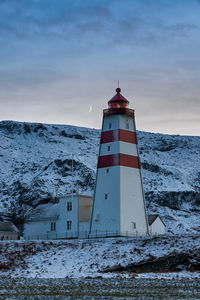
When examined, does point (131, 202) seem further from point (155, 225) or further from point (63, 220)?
point (155, 225)

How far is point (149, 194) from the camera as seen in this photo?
3861 inches

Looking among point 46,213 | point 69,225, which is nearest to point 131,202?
point 69,225

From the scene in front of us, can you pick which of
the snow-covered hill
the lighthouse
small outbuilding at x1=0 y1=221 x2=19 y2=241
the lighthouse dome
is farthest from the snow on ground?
the snow-covered hill

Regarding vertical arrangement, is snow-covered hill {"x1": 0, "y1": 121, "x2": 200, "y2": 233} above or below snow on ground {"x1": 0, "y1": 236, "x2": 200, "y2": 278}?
above

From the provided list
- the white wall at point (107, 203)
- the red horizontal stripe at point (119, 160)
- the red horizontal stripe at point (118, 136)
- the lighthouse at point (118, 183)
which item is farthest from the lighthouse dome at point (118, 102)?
the white wall at point (107, 203)

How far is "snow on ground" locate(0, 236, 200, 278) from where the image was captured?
37.1 m

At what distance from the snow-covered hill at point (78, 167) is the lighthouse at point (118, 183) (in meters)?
16.5

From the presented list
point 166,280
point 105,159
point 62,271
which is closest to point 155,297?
point 166,280

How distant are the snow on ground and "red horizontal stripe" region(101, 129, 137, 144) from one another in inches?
375

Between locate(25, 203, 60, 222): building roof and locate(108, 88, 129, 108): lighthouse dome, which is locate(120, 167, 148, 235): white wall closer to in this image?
locate(108, 88, 129, 108): lighthouse dome

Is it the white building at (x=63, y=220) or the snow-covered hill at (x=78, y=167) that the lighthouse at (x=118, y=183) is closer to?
the white building at (x=63, y=220)

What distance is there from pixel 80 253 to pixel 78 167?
7068 centimetres

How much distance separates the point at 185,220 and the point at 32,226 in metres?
37.2

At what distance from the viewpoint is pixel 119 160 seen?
4672cm
